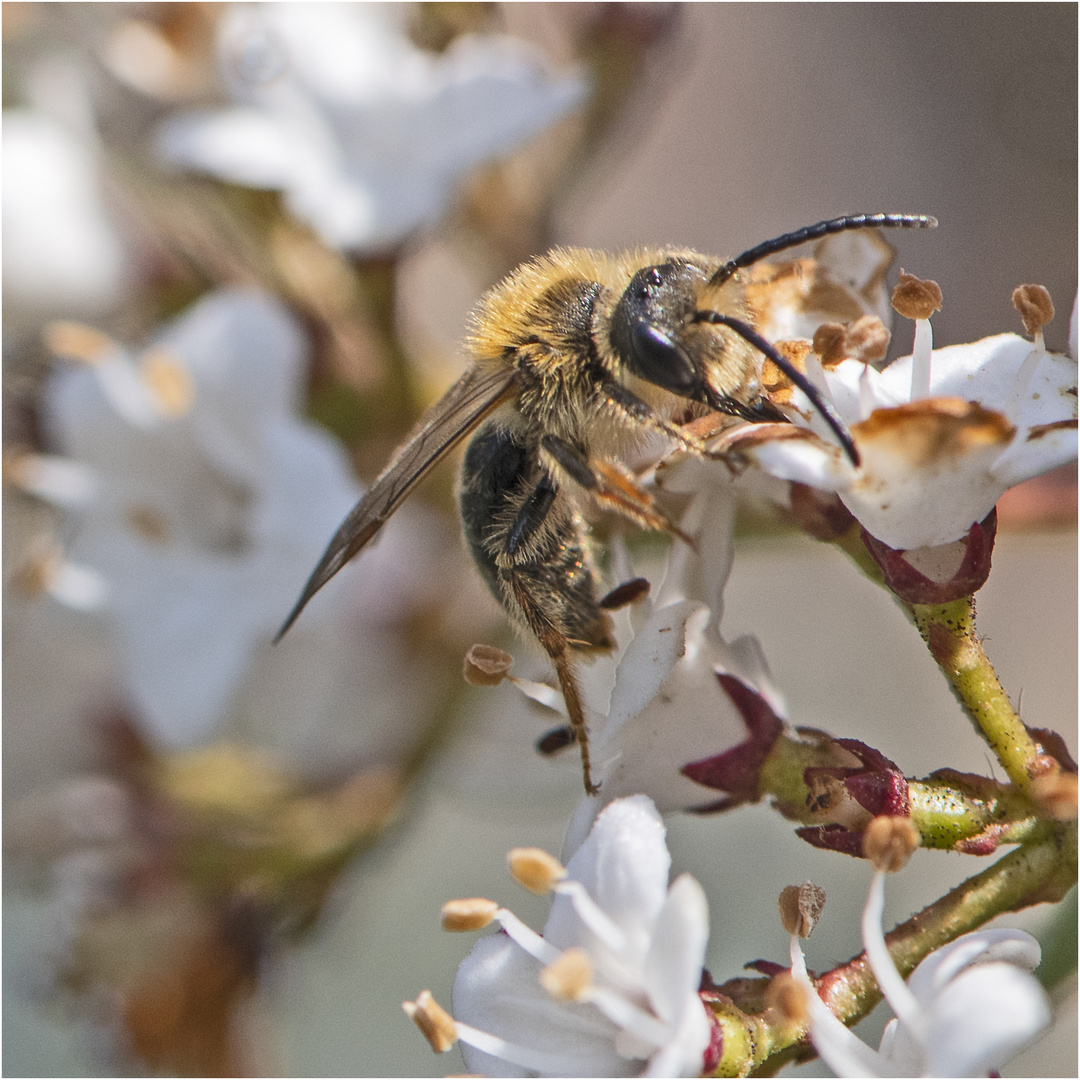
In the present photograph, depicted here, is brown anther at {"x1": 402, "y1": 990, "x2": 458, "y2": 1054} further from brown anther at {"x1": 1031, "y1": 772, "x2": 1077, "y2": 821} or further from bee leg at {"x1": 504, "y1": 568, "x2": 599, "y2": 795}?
brown anther at {"x1": 1031, "y1": 772, "x2": 1077, "y2": 821}

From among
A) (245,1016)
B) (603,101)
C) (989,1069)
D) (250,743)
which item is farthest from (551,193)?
(989,1069)

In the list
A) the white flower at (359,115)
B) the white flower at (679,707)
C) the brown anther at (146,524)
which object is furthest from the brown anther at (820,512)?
the brown anther at (146,524)

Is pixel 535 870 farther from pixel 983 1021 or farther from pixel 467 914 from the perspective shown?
pixel 983 1021

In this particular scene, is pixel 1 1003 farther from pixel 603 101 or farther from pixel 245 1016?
pixel 603 101

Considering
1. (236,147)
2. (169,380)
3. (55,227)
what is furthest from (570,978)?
(55,227)

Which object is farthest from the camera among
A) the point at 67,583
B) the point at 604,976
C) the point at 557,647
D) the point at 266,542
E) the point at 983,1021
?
the point at 67,583

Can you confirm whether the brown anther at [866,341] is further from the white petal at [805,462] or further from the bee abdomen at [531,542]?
the bee abdomen at [531,542]

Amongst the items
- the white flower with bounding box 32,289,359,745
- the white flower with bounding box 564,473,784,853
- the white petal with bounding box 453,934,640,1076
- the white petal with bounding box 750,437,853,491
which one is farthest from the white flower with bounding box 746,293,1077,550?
the white flower with bounding box 32,289,359,745
